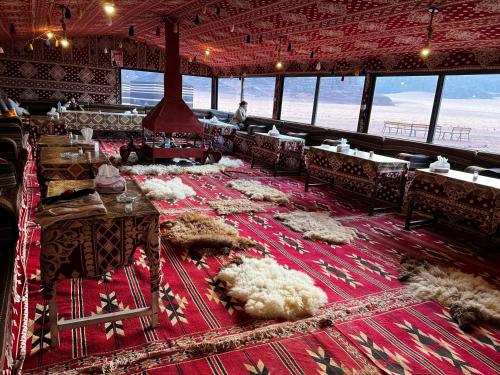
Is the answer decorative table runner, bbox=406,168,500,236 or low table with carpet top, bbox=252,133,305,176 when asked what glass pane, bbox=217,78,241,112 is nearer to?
low table with carpet top, bbox=252,133,305,176

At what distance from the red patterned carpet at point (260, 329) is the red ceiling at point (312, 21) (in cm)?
329

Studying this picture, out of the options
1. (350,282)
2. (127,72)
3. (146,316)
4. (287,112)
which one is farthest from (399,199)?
(127,72)

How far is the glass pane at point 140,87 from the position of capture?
1286cm

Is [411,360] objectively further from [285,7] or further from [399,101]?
[399,101]

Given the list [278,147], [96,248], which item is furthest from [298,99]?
[96,248]

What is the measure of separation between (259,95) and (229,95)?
184 centimetres

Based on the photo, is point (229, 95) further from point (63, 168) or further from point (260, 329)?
point (260, 329)

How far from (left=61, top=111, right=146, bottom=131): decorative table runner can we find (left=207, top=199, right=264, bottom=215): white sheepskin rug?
6255 mm

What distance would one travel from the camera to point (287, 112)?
10750 mm

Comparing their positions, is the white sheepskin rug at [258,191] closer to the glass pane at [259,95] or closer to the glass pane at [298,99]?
the glass pane at [298,99]

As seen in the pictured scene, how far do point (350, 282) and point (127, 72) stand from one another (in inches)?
478

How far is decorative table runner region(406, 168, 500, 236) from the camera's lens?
3.87 m

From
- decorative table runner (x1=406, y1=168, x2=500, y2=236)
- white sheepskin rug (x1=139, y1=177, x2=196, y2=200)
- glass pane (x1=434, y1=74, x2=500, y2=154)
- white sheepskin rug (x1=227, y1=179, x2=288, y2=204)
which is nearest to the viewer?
decorative table runner (x1=406, y1=168, x2=500, y2=236)

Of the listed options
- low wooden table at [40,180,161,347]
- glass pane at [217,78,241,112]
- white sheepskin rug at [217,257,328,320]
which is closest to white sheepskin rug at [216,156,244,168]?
white sheepskin rug at [217,257,328,320]
